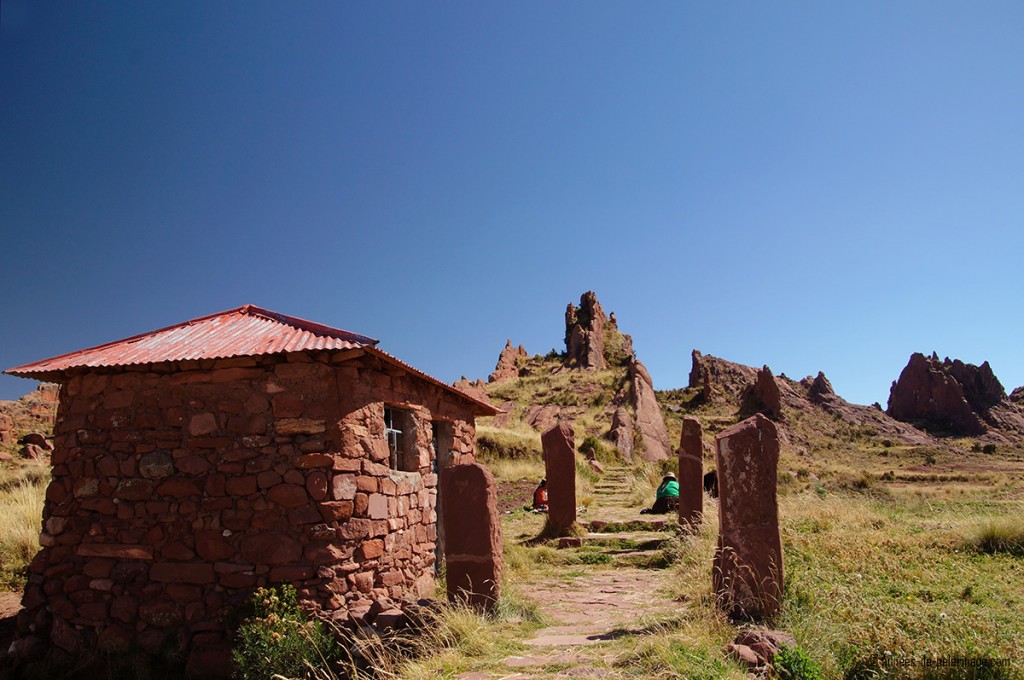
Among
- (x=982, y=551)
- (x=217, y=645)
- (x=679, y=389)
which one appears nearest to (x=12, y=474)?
(x=217, y=645)

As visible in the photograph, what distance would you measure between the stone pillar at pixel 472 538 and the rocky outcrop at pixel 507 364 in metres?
45.9

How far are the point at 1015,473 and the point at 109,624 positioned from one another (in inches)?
1655

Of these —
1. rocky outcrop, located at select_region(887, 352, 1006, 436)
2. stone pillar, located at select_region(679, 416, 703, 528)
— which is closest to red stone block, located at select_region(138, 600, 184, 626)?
stone pillar, located at select_region(679, 416, 703, 528)

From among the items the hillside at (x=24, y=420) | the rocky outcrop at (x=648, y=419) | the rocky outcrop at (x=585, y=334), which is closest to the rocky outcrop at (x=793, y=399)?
the rocky outcrop at (x=585, y=334)

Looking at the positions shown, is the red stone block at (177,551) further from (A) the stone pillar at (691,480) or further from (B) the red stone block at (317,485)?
(A) the stone pillar at (691,480)

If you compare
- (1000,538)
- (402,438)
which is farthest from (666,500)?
(402,438)

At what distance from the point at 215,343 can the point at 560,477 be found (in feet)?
21.4

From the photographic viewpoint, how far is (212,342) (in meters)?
7.60

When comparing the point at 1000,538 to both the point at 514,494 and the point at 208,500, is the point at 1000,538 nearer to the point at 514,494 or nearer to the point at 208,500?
the point at 208,500

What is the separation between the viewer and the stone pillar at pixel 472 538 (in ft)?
21.2

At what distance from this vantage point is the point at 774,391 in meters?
45.1

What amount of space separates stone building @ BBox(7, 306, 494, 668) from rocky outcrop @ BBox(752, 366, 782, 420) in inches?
1667

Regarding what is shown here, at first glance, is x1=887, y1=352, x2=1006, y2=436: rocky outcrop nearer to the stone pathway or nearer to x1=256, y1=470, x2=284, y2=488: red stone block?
the stone pathway

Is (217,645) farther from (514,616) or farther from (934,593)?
(934,593)
